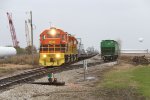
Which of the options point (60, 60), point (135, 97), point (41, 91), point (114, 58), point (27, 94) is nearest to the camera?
point (135, 97)

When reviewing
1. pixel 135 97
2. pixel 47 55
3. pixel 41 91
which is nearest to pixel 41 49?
pixel 47 55

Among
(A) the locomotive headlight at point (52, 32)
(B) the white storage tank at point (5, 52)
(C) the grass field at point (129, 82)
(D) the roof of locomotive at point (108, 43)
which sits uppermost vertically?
(A) the locomotive headlight at point (52, 32)

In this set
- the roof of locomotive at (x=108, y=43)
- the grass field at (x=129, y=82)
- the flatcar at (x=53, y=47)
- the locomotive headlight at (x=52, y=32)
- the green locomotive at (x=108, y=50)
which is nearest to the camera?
the grass field at (x=129, y=82)

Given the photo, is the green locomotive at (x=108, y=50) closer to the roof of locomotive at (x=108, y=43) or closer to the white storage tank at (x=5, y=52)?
the roof of locomotive at (x=108, y=43)

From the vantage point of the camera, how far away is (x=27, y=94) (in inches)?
655

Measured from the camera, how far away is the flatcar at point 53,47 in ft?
123

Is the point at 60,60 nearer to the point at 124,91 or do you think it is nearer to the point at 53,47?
the point at 53,47

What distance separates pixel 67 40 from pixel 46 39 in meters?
2.21

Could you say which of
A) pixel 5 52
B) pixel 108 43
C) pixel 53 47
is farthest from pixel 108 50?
pixel 5 52

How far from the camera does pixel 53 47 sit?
38156 millimetres

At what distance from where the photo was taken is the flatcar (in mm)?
37594

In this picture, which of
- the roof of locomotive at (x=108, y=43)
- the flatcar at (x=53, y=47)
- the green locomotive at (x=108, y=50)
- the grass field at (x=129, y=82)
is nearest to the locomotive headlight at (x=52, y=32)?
the flatcar at (x=53, y=47)

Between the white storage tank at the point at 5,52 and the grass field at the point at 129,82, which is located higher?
the white storage tank at the point at 5,52

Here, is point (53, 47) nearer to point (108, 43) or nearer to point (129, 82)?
point (129, 82)
